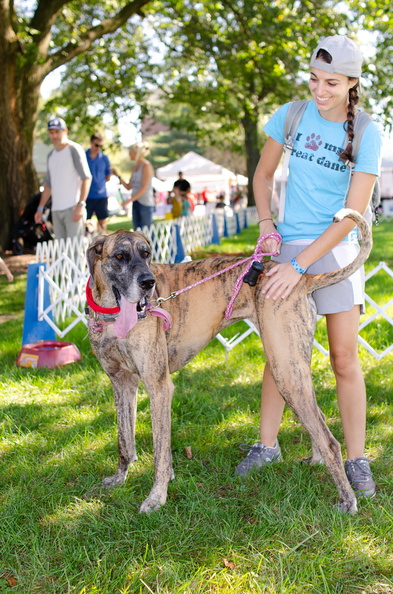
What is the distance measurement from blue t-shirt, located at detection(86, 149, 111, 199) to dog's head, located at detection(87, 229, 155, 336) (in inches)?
240

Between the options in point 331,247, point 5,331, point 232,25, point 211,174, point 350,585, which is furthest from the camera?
point 211,174

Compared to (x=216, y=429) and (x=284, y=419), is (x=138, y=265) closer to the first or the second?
(x=216, y=429)

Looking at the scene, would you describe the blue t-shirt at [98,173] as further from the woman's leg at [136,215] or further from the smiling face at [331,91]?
the smiling face at [331,91]

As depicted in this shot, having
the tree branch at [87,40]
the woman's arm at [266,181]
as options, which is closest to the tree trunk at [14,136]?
the tree branch at [87,40]

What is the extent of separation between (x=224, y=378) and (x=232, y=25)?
37.1 feet

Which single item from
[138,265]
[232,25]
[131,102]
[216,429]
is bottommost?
[216,429]

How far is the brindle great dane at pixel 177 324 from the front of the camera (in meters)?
2.57

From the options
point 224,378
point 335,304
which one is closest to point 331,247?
point 335,304

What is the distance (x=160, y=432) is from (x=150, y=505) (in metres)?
0.35

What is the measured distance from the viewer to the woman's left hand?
253 centimetres

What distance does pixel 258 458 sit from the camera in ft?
9.95

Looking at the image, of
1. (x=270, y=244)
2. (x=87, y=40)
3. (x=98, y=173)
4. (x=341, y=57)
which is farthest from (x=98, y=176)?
(x=341, y=57)

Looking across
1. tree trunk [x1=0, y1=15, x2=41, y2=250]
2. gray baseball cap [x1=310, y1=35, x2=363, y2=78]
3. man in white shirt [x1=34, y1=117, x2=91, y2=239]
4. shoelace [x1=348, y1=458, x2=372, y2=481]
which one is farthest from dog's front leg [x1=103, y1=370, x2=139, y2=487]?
tree trunk [x1=0, y1=15, x2=41, y2=250]

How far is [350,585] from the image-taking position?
6.89ft
